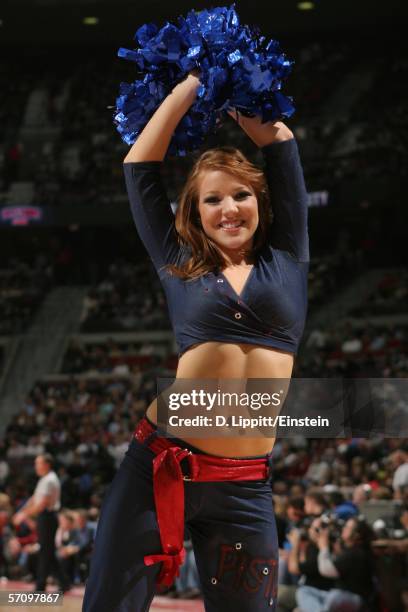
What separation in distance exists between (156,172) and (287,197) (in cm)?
33

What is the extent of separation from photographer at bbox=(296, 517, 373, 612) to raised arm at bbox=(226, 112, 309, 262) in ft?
11.1

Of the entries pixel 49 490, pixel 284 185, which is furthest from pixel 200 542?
pixel 49 490

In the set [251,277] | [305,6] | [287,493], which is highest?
[305,6]

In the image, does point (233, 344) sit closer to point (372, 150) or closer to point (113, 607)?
point (113, 607)

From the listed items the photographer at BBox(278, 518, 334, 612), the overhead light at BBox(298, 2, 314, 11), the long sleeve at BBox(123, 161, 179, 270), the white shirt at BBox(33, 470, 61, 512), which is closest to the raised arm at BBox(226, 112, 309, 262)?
the long sleeve at BBox(123, 161, 179, 270)

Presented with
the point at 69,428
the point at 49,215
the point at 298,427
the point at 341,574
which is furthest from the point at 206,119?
the point at 49,215

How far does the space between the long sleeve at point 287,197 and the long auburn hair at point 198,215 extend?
31mm

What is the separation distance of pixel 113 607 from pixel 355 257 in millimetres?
15061

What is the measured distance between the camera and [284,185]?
244 centimetres

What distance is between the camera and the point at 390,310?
48.0 ft

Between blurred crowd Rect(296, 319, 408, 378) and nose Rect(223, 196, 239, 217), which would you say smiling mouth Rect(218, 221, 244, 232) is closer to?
nose Rect(223, 196, 239, 217)

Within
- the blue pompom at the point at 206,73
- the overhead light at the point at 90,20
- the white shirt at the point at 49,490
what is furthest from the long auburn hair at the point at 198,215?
the overhead light at the point at 90,20

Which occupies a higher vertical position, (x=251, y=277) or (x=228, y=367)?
(x=251, y=277)

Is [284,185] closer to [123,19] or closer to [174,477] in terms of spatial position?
[174,477]
